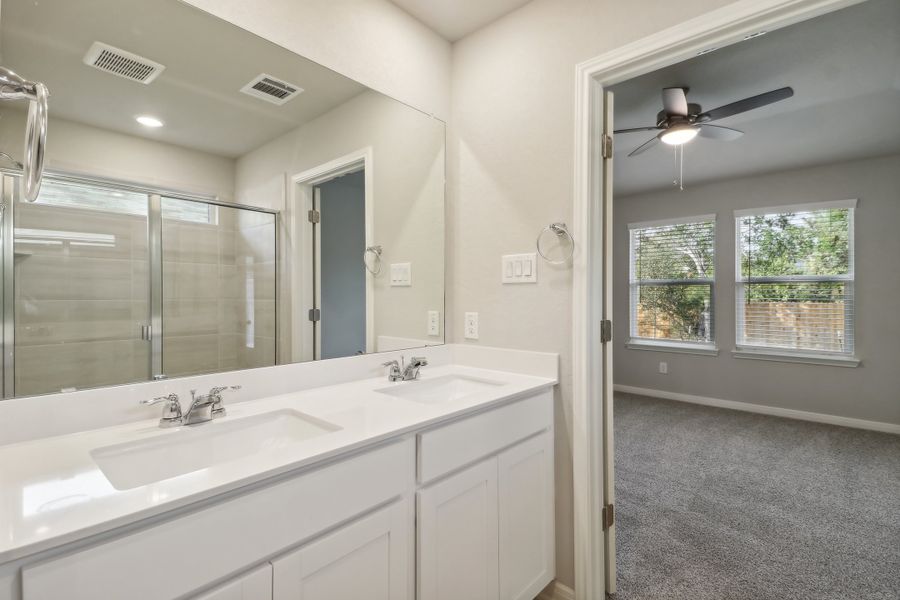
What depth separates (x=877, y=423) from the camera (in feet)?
12.5

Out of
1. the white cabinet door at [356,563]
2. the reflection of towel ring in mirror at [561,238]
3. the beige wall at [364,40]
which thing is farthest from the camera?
the reflection of towel ring in mirror at [561,238]

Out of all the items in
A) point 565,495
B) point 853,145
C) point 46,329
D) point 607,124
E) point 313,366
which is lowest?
point 565,495

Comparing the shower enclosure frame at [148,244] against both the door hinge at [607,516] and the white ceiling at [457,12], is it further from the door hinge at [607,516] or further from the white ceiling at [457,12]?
the door hinge at [607,516]

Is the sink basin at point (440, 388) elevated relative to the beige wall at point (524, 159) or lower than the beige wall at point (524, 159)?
lower

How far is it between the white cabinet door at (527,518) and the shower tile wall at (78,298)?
1.17m

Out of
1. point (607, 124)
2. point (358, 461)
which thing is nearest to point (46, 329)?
point (358, 461)

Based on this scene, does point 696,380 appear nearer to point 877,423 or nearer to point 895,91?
point 877,423

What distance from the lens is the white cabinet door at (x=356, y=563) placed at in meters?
0.86

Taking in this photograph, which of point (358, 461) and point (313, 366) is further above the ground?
point (313, 366)

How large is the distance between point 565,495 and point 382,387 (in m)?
0.84

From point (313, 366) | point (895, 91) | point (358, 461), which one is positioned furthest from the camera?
point (895, 91)

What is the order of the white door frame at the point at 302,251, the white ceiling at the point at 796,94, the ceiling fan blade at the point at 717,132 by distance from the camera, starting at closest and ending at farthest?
the white door frame at the point at 302,251
the white ceiling at the point at 796,94
the ceiling fan blade at the point at 717,132

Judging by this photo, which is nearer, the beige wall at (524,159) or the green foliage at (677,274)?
the beige wall at (524,159)

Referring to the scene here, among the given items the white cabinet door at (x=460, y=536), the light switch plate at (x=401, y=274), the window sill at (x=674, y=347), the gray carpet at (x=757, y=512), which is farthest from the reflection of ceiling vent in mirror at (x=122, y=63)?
the window sill at (x=674, y=347)
